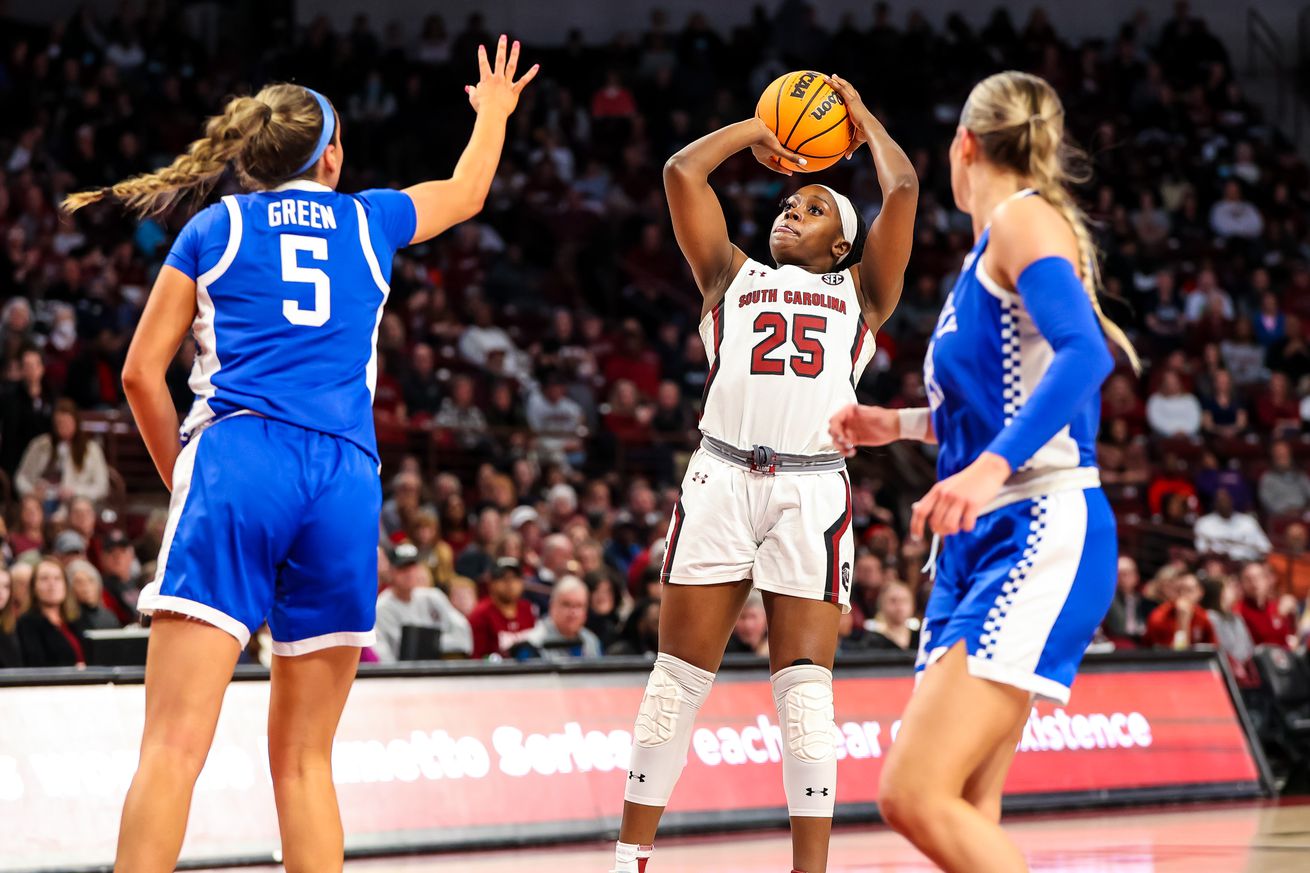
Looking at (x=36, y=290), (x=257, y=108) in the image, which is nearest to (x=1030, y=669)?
(x=257, y=108)

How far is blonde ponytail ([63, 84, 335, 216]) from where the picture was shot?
4.34 m

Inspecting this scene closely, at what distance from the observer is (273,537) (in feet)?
13.4

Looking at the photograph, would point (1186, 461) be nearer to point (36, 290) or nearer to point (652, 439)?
point (652, 439)

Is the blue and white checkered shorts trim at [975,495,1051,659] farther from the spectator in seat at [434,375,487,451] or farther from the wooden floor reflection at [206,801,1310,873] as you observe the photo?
the spectator in seat at [434,375,487,451]

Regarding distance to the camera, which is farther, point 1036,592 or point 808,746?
point 808,746

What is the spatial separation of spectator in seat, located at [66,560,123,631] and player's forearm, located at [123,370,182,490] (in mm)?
6155

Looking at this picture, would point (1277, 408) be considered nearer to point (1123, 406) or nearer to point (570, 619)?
point (1123, 406)

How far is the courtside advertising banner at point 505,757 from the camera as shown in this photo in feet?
24.4

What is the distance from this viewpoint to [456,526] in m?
13.7

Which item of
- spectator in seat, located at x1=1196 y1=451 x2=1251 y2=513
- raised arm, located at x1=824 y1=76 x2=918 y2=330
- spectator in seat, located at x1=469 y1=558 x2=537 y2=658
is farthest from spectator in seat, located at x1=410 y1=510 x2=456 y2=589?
spectator in seat, located at x1=1196 y1=451 x2=1251 y2=513

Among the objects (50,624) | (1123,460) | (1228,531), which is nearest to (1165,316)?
(1123,460)

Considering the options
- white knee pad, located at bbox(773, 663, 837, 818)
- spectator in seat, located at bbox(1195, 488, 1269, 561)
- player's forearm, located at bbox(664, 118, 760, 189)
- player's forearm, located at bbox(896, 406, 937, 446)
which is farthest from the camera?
spectator in seat, located at bbox(1195, 488, 1269, 561)

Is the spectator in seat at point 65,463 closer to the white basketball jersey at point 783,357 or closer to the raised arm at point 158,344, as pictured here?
the white basketball jersey at point 783,357

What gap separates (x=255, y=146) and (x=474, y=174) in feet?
2.02
